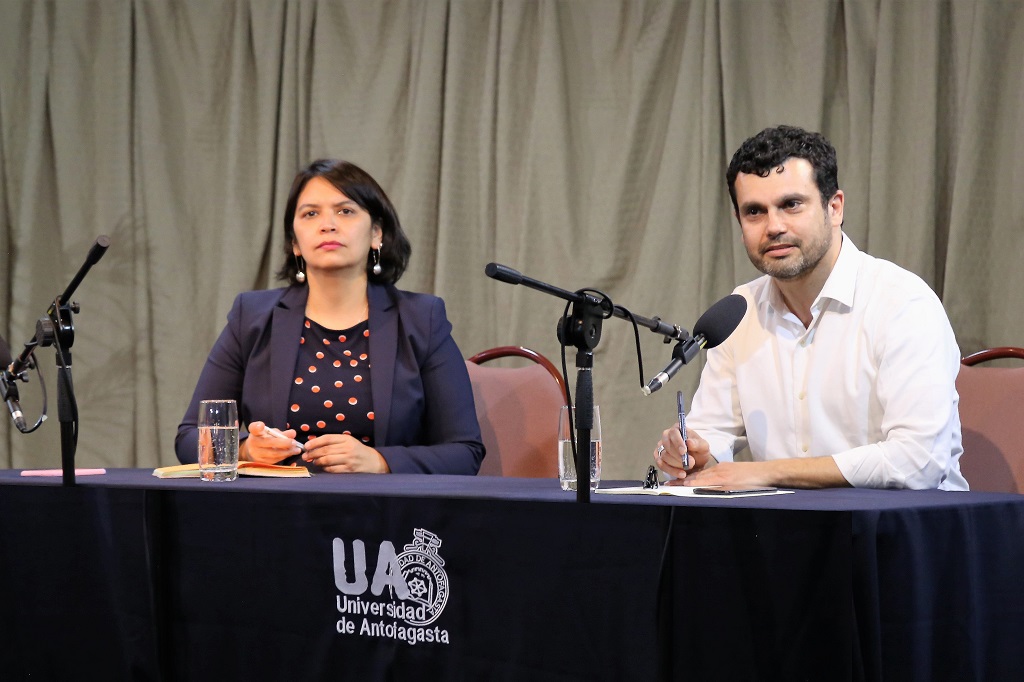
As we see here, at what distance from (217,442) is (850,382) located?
134 centimetres

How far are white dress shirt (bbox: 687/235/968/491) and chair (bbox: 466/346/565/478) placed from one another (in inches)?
19.4

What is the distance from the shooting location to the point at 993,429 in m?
2.43

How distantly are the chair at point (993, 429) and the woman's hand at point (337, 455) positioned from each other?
144 cm

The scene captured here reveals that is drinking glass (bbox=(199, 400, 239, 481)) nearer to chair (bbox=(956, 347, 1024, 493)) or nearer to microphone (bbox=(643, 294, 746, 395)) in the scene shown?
microphone (bbox=(643, 294, 746, 395))

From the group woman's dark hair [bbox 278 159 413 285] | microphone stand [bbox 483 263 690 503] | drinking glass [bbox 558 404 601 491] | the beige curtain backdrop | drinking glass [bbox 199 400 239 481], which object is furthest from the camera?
the beige curtain backdrop

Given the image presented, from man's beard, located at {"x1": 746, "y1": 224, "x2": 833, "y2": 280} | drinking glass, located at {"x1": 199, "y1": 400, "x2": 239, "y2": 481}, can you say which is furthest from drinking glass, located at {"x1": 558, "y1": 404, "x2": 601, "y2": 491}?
man's beard, located at {"x1": 746, "y1": 224, "x2": 833, "y2": 280}

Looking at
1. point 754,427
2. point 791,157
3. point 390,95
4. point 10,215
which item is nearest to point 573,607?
point 754,427

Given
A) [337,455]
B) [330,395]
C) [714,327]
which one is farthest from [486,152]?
[714,327]

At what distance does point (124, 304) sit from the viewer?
13.8 feet

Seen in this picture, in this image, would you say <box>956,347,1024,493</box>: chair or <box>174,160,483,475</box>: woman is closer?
<box>956,347,1024,493</box>: chair

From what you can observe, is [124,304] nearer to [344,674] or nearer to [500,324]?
[500,324]

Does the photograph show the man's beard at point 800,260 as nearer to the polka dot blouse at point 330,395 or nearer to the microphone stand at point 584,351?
the microphone stand at point 584,351

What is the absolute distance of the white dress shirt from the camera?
2.00 m

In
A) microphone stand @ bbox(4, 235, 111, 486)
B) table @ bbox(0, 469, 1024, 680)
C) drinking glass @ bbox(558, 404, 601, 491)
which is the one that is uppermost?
microphone stand @ bbox(4, 235, 111, 486)
